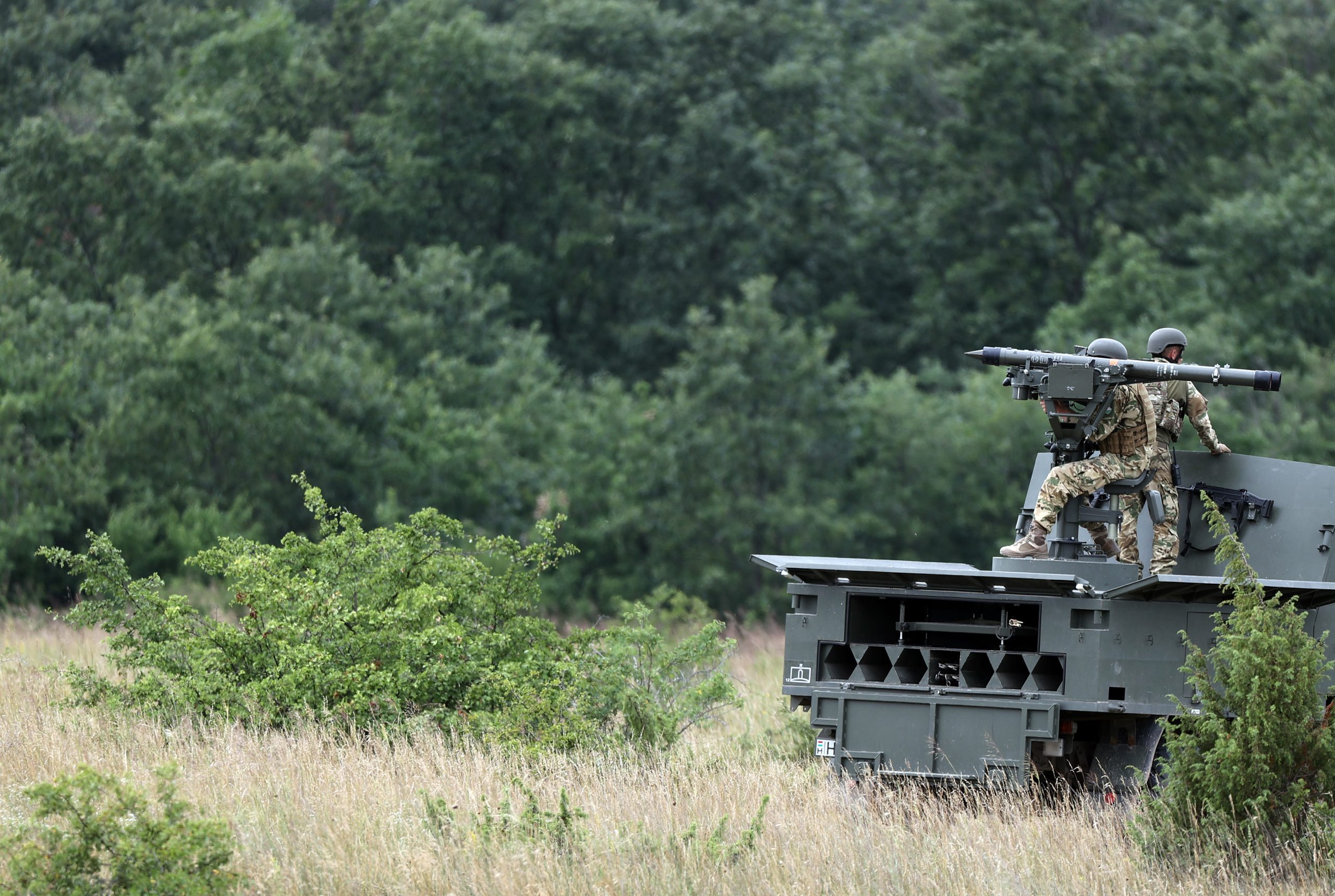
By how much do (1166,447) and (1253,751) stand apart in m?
3.04

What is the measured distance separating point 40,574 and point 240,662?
16685mm

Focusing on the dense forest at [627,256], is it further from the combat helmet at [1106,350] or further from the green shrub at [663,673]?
the combat helmet at [1106,350]

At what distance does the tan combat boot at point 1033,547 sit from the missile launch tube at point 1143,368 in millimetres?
883

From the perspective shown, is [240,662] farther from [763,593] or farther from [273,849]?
[763,593]

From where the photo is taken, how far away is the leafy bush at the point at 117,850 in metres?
6.71

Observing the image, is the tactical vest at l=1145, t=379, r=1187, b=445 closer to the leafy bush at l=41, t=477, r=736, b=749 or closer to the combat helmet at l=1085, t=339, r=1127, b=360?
the combat helmet at l=1085, t=339, r=1127, b=360

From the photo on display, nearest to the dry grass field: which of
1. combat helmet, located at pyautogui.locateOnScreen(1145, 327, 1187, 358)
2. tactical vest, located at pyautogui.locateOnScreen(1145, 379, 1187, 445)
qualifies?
tactical vest, located at pyautogui.locateOnScreen(1145, 379, 1187, 445)

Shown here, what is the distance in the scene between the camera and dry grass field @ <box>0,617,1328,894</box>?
7.20 m

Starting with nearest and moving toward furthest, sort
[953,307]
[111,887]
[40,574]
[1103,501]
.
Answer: [111,887] < [1103,501] < [40,574] < [953,307]

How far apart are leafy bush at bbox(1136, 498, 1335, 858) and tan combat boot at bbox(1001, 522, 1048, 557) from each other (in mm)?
1930

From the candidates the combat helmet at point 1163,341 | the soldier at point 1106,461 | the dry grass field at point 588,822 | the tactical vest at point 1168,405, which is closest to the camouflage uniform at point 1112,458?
the soldier at point 1106,461

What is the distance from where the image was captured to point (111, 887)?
6.82 m

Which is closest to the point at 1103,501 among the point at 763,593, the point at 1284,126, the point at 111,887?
the point at 111,887

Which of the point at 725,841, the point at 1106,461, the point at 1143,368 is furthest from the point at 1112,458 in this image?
the point at 725,841
